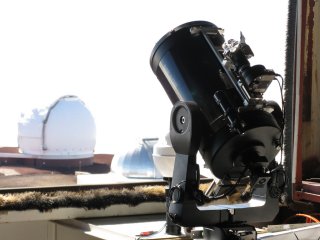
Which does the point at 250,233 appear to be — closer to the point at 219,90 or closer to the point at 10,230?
the point at 219,90

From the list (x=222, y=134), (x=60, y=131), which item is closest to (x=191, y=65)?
(x=222, y=134)

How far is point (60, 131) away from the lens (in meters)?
18.4

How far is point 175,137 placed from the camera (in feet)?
9.26

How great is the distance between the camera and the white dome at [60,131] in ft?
59.3

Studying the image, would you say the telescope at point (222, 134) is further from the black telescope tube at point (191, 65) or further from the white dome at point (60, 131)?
the white dome at point (60, 131)

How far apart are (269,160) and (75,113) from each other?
15508 millimetres

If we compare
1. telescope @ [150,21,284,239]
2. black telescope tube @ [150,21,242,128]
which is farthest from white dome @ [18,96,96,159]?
telescope @ [150,21,284,239]

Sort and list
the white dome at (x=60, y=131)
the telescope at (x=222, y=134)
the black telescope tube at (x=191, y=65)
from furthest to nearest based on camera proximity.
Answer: the white dome at (x=60, y=131) < the black telescope tube at (x=191, y=65) < the telescope at (x=222, y=134)

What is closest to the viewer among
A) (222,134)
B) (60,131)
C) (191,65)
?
(222,134)

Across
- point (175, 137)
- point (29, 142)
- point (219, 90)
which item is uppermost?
point (219, 90)

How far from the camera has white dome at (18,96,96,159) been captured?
59.3ft


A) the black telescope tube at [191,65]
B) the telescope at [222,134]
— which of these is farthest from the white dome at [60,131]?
the telescope at [222,134]

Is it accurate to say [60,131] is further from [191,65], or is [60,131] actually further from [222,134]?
[222,134]

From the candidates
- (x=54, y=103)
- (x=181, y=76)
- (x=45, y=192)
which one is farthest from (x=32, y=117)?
(x=181, y=76)
